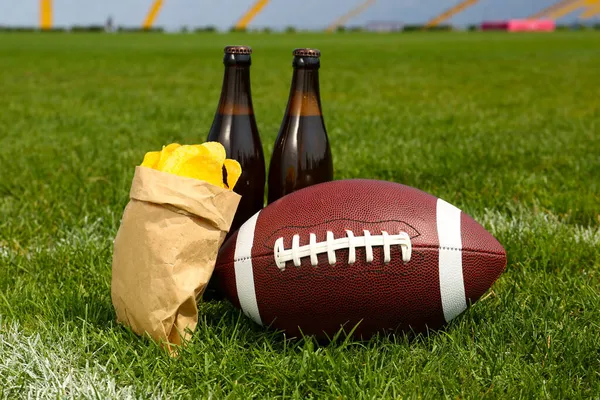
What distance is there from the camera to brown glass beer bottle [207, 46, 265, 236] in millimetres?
2449

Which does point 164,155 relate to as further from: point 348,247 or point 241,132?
point 348,247

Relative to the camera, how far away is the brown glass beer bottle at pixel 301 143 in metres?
2.45

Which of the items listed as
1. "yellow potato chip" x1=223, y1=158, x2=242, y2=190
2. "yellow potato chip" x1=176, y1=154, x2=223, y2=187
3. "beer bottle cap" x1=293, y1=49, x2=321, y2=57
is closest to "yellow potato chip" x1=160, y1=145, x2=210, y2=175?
"yellow potato chip" x1=176, y1=154, x2=223, y2=187

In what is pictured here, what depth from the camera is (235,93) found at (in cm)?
246

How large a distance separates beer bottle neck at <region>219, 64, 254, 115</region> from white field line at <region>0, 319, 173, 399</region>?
95cm

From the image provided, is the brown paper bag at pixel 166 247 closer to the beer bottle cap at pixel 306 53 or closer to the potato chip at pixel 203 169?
the potato chip at pixel 203 169

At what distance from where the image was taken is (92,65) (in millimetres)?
15891

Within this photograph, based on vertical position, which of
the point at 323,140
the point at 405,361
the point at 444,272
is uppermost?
the point at 323,140

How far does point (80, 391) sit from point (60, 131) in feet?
16.3

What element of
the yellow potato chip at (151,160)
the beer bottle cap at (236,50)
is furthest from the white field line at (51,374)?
the beer bottle cap at (236,50)

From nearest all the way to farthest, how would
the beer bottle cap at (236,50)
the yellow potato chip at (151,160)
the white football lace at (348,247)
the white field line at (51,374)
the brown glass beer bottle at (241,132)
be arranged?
the white field line at (51,374) < the white football lace at (348,247) < the yellow potato chip at (151,160) < the beer bottle cap at (236,50) < the brown glass beer bottle at (241,132)

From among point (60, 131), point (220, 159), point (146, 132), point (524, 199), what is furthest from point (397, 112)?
point (220, 159)

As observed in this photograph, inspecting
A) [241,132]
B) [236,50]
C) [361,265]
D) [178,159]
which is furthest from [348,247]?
[236,50]

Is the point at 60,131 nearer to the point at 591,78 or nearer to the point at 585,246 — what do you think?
the point at 585,246
